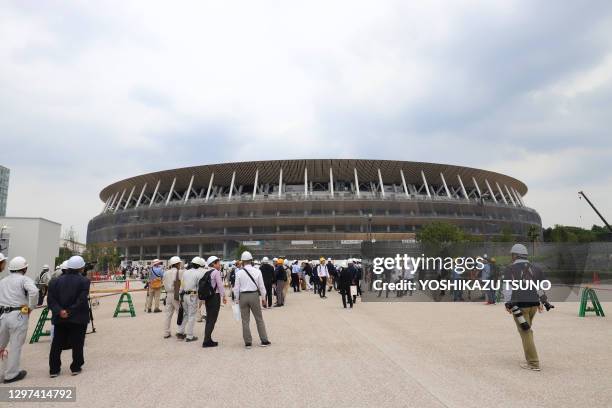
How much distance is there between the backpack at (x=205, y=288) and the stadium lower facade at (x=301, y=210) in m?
48.9

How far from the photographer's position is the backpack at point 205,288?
8438 millimetres

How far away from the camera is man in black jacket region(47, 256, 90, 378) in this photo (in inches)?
247

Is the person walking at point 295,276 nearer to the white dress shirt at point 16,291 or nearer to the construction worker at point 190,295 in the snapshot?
the construction worker at point 190,295

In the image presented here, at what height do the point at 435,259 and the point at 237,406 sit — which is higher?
the point at 435,259

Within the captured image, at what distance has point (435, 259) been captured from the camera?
1898 cm

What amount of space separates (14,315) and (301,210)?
6012cm

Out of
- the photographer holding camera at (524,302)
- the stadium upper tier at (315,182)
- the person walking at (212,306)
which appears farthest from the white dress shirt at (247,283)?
the stadium upper tier at (315,182)

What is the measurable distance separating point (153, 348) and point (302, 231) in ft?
193

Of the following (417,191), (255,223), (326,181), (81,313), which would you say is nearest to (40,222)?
(81,313)

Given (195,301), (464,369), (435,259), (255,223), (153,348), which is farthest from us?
(255,223)

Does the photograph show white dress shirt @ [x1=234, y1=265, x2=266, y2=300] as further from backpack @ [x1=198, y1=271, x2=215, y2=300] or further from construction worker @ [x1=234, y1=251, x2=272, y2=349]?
backpack @ [x1=198, y1=271, x2=215, y2=300]

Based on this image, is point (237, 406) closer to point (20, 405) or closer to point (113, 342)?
point (20, 405)

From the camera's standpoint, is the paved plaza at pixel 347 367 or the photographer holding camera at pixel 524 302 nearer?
the paved plaza at pixel 347 367

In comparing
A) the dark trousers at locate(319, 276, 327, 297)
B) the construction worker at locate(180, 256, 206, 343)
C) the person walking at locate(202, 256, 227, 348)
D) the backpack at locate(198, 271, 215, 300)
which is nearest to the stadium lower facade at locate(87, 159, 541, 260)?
the dark trousers at locate(319, 276, 327, 297)
